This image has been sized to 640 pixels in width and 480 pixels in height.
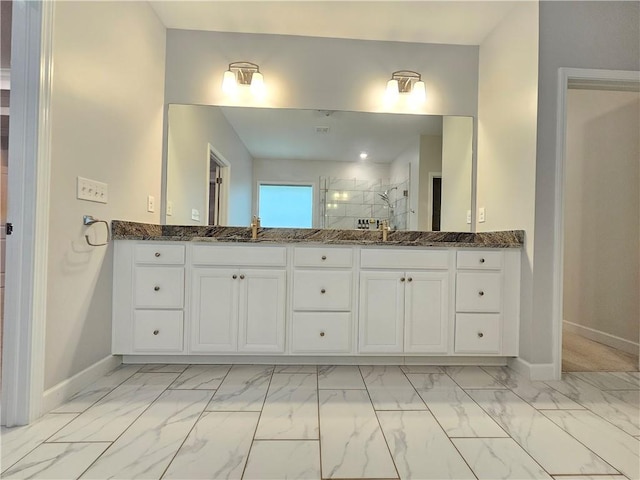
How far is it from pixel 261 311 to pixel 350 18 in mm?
2060

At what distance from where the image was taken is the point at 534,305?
6.91 ft

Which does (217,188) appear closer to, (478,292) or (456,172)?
(456,172)

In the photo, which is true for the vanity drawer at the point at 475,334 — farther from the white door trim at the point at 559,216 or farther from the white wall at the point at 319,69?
the white wall at the point at 319,69

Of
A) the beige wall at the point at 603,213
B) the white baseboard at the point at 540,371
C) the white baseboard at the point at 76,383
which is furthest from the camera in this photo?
the beige wall at the point at 603,213

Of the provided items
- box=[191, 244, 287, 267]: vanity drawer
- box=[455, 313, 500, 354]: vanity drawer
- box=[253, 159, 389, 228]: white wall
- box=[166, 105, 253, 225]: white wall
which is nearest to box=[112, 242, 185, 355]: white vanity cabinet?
box=[191, 244, 287, 267]: vanity drawer

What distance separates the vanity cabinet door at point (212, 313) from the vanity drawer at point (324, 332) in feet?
1.41

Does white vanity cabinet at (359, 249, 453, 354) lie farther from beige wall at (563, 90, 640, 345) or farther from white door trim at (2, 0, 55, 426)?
beige wall at (563, 90, 640, 345)

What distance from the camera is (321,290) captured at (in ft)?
7.22

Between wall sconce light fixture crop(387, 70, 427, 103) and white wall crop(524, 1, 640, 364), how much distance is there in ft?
2.67

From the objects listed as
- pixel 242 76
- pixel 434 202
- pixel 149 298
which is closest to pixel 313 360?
pixel 149 298

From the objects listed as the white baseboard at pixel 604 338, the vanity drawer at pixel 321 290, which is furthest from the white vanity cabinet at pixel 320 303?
the white baseboard at pixel 604 338

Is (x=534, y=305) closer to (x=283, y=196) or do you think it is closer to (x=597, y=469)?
(x=597, y=469)

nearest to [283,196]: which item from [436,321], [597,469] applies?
[436,321]

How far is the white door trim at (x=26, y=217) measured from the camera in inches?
57.4
